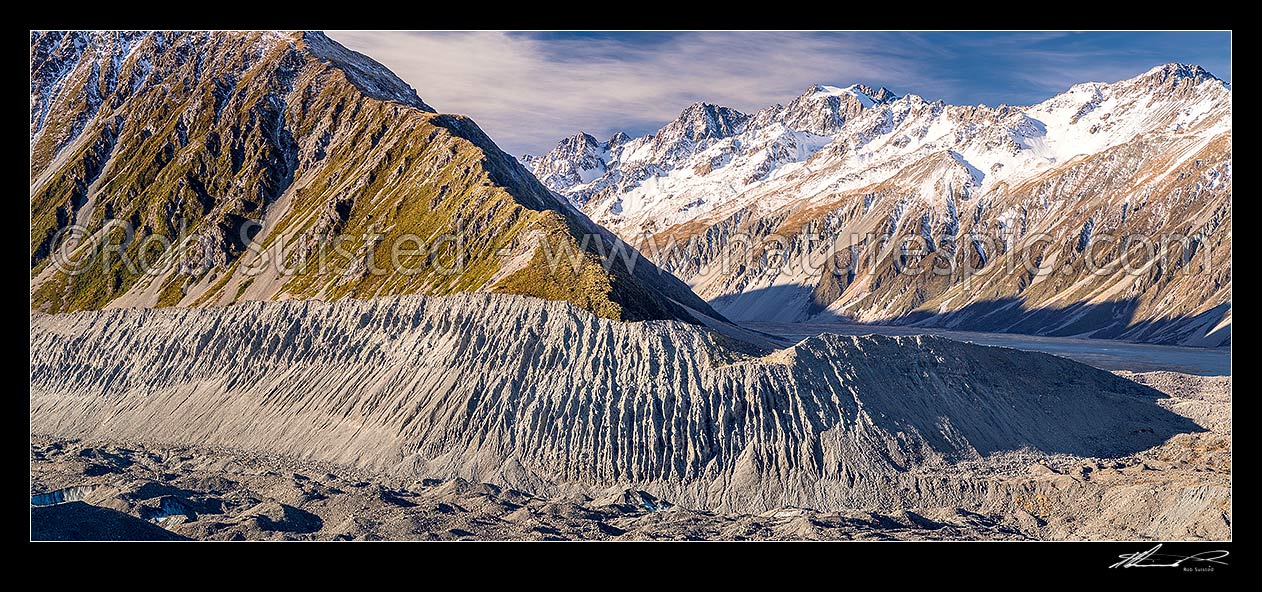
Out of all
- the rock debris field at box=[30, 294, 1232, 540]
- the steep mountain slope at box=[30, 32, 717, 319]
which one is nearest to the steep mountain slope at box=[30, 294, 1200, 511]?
the rock debris field at box=[30, 294, 1232, 540]

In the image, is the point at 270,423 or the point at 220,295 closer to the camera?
the point at 270,423

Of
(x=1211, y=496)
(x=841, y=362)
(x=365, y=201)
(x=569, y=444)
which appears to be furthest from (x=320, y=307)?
(x=1211, y=496)

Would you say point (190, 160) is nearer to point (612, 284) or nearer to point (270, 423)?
point (270, 423)

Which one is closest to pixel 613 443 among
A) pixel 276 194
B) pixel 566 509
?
pixel 566 509
